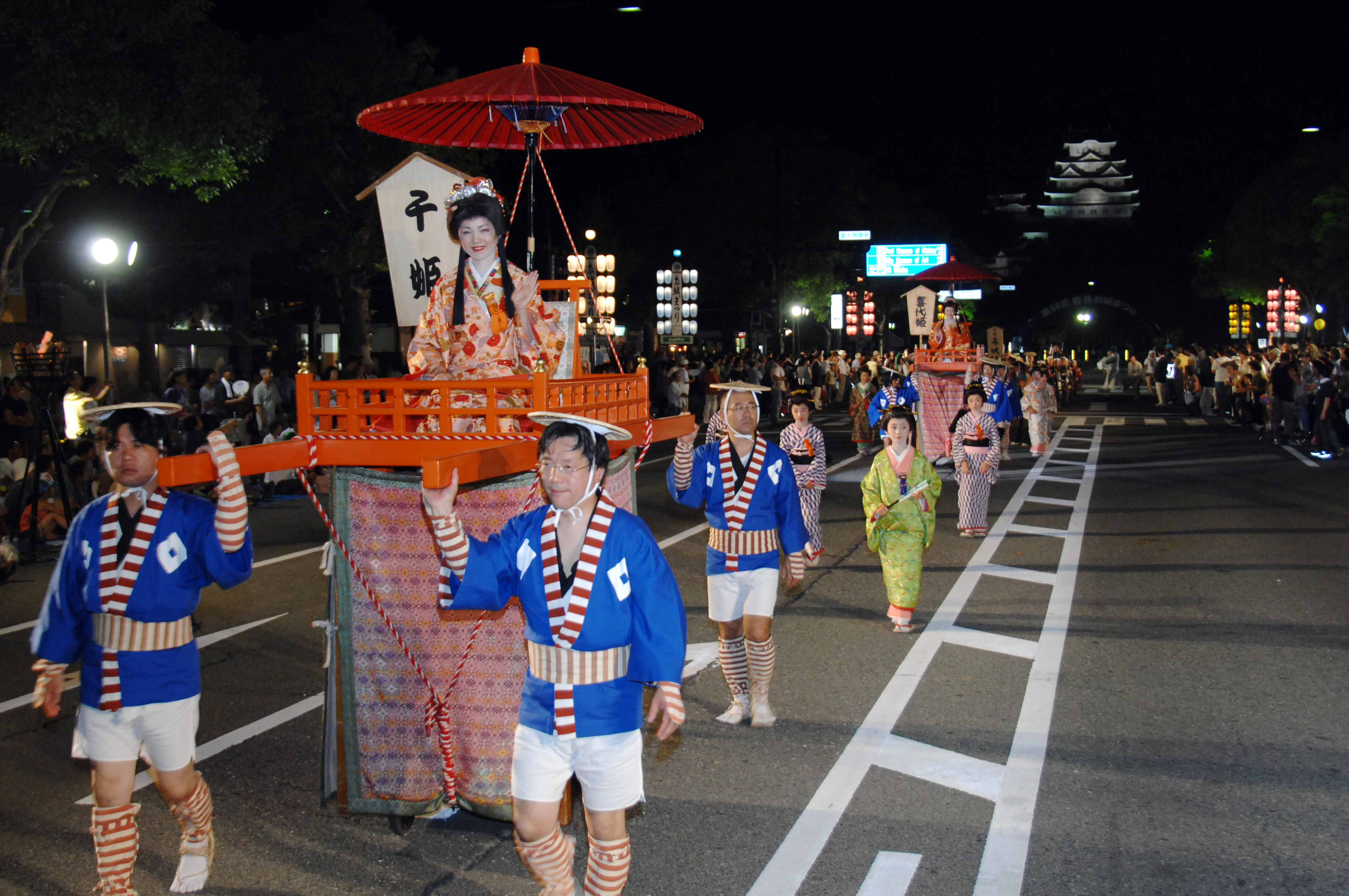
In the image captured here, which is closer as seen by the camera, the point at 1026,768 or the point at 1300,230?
the point at 1026,768

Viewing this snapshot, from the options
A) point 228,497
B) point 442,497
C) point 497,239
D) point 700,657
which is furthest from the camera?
point 700,657

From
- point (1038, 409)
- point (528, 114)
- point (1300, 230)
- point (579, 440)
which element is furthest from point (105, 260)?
point (1300, 230)

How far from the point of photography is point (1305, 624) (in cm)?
836

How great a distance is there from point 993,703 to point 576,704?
12.4ft

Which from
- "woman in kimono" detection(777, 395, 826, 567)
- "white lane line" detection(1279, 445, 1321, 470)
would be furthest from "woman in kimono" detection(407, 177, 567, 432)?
"white lane line" detection(1279, 445, 1321, 470)

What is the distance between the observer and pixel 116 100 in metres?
15.6

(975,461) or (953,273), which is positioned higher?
(953,273)

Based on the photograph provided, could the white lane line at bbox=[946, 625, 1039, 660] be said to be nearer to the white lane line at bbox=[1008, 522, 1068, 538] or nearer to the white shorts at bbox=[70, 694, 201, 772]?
the white lane line at bbox=[1008, 522, 1068, 538]

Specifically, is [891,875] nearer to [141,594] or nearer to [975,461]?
[141,594]

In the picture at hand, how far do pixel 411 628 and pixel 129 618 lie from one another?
112 centimetres

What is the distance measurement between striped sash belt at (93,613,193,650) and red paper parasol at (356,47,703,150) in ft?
8.73

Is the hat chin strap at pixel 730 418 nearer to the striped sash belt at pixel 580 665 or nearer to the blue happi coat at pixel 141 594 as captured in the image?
the striped sash belt at pixel 580 665

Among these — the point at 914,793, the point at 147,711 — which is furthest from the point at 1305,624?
the point at 147,711

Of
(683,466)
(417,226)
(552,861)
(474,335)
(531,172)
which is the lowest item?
(552,861)
